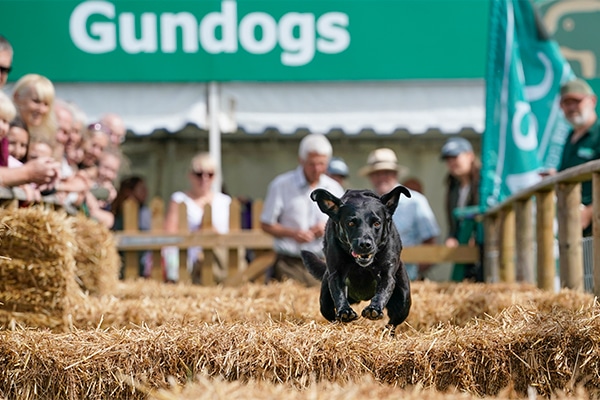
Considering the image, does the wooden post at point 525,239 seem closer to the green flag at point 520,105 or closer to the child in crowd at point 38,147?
the green flag at point 520,105

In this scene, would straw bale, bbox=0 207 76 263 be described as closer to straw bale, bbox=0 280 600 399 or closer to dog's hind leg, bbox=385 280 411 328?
straw bale, bbox=0 280 600 399

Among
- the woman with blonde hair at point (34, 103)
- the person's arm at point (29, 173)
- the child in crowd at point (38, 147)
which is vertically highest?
the woman with blonde hair at point (34, 103)

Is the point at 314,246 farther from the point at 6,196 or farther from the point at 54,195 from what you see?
the point at 6,196

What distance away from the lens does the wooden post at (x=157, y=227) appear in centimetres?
1183

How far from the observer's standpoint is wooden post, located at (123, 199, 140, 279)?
11.9m

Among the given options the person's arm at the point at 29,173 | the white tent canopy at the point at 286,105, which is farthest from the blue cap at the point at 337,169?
the person's arm at the point at 29,173

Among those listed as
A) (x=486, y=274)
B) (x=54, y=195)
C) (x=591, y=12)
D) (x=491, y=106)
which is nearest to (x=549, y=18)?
(x=591, y=12)

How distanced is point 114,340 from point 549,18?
30.8 ft

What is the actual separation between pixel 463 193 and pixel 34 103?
17.7 ft

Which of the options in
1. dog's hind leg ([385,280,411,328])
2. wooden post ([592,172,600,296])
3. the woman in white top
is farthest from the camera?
the woman in white top

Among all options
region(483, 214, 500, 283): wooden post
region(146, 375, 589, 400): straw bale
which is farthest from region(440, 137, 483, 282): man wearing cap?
region(146, 375, 589, 400): straw bale

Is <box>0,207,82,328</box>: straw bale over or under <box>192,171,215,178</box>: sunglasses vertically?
under

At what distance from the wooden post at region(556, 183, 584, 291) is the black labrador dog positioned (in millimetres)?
2428

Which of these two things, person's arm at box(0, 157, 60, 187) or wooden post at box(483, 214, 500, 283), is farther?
wooden post at box(483, 214, 500, 283)
